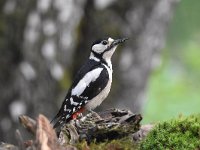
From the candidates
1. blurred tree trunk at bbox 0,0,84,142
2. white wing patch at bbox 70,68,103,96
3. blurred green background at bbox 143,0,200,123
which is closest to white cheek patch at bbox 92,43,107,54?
white wing patch at bbox 70,68,103,96

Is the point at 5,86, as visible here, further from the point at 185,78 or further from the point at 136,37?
the point at 185,78

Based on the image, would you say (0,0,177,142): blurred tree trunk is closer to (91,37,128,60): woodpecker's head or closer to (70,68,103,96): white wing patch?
(91,37,128,60): woodpecker's head

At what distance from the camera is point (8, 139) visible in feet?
29.0

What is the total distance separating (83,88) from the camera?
704cm

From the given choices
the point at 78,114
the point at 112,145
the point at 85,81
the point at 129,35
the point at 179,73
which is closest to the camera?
the point at 112,145

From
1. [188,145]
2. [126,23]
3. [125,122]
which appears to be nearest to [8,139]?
[126,23]

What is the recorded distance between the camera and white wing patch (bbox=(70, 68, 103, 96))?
697 centimetres

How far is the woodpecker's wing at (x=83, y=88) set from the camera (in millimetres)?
6862

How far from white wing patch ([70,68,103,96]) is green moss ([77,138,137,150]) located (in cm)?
154

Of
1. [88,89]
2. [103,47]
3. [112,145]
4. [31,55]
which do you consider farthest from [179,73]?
[112,145]

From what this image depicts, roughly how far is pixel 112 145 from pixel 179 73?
475 inches

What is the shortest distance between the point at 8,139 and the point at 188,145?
4141mm

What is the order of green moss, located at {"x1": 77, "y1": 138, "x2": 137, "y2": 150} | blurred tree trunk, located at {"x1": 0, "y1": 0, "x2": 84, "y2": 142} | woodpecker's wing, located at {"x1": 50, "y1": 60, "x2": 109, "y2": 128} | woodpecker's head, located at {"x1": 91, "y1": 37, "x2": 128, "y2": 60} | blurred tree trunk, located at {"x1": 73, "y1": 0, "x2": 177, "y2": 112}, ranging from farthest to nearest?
blurred tree trunk, located at {"x1": 73, "y1": 0, "x2": 177, "y2": 112} < blurred tree trunk, located at {"x1": 0, "y1": 0, "x2": 84, "y2": 142} < woodpecker's head, located at {"x1": 91, "y1": 37, "x2": 128, "y2": 60} < woodpecker's wing, located at {"x1": 50, "y1": 60, "x2": 109, "y2": 128} < green moss, located at {"x1": 77, "y1": 138, "x2": 137, "y2": 150}

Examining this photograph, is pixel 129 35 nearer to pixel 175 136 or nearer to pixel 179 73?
pixel 175 136
